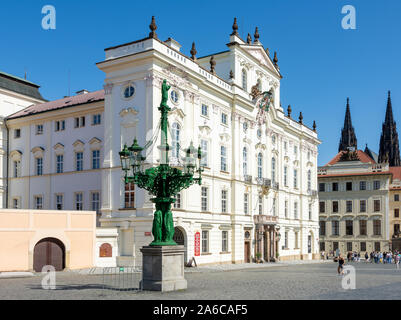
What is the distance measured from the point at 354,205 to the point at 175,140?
5295 centimetres

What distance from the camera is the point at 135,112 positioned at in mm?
40250

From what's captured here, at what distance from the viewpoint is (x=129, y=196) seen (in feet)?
132

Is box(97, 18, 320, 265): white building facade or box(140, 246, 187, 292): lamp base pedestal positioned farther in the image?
box(97, 18, 320, 265): white building facade

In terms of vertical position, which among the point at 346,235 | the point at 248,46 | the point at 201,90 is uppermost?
the point at 248,46

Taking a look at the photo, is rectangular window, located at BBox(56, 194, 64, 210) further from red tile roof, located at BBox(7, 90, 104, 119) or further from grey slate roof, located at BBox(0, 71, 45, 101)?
grey slate roof, located at BBox(0, 71, 45, 101)

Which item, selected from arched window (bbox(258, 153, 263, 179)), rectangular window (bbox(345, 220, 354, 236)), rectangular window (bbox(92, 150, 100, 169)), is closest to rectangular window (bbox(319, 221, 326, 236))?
rectangular window (bbox(345, 220, 354, 236))

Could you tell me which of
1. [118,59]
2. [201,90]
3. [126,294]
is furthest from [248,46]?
[126,294]

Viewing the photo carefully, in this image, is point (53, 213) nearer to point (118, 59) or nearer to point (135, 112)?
point (135, 112)

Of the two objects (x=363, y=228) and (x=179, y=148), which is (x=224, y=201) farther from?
(x=363, y=228)

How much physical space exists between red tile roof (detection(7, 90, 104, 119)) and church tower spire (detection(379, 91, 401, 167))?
352ft

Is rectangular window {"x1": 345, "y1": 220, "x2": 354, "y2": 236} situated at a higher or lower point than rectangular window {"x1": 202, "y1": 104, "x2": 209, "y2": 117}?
lower

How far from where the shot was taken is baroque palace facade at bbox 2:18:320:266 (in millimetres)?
40125

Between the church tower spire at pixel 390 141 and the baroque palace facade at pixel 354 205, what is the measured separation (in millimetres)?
51987

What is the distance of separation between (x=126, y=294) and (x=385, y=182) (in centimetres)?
7088
